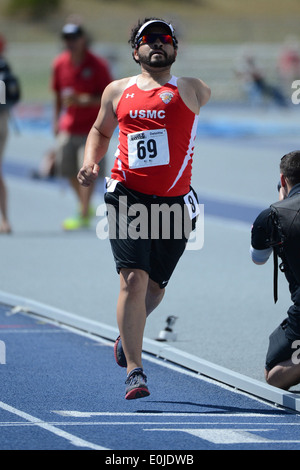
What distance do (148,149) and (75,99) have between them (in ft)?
22.0

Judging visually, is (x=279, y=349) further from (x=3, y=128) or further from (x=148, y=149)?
(x=3, y=128)

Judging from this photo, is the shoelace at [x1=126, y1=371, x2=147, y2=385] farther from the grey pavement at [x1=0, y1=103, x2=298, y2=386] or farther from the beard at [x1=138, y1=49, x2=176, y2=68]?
the beard at [x1=138, y1=49, x2=176, y2=68]

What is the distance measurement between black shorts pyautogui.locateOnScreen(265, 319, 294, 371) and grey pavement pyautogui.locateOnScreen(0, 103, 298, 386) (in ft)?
1.28

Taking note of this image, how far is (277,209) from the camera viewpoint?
21.3 ft

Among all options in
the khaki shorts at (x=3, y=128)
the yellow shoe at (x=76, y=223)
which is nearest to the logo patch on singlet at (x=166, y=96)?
the khaki shorts at (x=3, y=128)

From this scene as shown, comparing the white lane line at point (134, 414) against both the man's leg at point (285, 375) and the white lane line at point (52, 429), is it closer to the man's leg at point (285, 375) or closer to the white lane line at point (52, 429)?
the white lane line at point (52, 429)

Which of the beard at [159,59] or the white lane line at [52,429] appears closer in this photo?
the white lane line at [52,429]

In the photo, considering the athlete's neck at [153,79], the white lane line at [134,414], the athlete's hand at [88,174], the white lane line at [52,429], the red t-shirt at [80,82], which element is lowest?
the white lane line at [52,429]

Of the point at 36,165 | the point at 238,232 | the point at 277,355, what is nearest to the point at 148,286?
the point at 277,355

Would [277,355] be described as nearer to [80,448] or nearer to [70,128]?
[80,448]

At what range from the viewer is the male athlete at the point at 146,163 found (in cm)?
653

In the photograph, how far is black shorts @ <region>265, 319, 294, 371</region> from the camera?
6641mm

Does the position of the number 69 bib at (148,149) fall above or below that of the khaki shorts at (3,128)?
below
